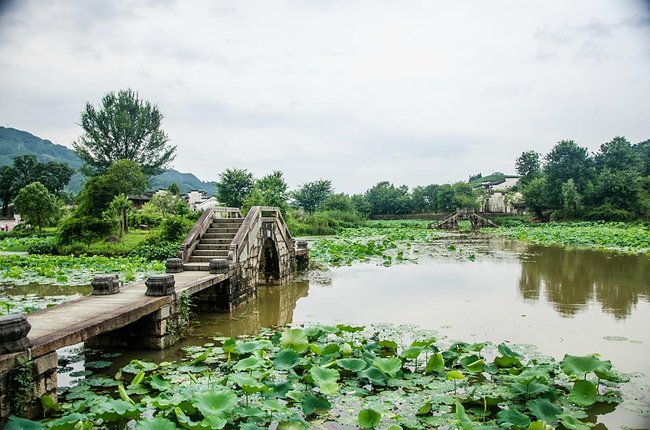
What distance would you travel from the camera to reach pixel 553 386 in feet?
18.0

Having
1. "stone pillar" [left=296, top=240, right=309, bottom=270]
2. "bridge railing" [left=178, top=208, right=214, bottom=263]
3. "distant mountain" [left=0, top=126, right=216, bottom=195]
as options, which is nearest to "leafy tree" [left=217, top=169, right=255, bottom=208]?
"stone pillar" [left=296, top=240, right=309, bottom=270]

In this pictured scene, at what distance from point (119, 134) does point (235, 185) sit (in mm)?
10827

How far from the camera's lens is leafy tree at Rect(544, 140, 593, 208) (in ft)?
152

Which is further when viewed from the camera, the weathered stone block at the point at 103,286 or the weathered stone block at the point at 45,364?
the weathered stone block at the point at 103,286

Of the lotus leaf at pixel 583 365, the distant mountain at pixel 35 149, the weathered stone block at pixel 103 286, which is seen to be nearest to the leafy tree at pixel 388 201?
the weathered stone block at pixel 103 286

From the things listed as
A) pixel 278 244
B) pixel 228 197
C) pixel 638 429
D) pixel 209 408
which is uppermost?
pixel 228 197

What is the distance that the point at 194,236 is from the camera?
12195mm

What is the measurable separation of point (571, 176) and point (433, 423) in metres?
49.1

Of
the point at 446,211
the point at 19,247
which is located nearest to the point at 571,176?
the point at 446,211

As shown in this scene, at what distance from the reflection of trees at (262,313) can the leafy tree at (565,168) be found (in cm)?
4013

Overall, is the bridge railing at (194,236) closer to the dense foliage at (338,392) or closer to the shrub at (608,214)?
the dense foliage at (338,392)

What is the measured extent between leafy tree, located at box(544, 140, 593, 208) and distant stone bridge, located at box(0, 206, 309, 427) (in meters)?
38.9

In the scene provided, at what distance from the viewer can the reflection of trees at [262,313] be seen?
9.23 meters

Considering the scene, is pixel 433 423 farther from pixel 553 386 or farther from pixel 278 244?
pixel 278 244
